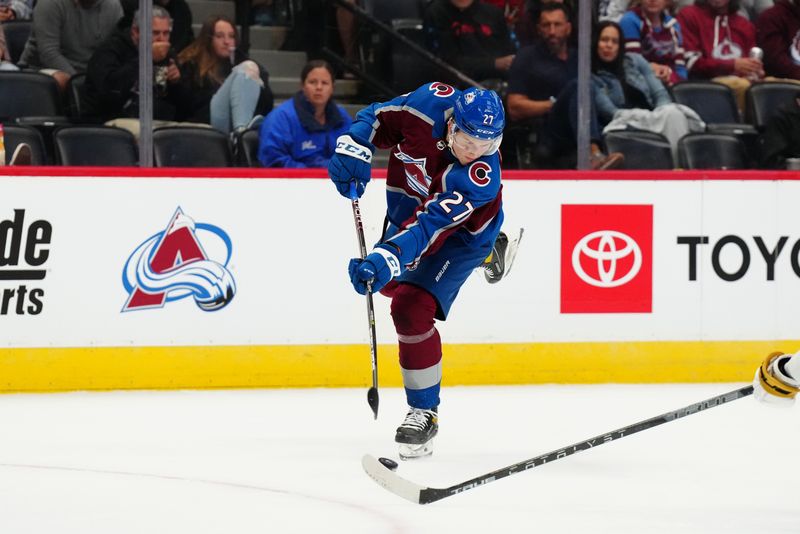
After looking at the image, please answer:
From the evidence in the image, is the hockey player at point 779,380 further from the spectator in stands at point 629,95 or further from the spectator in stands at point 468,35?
the spectator in stands at point 468,35

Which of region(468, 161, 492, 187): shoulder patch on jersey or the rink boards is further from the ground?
region(468, 161, 492, 187): shoulder patch on jersey

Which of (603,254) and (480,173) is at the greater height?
(480,173)

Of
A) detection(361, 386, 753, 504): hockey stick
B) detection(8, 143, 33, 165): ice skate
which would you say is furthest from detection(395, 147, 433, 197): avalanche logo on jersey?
detection(8, 143, 33, 165): ice skate

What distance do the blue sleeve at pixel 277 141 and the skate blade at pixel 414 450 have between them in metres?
2.04

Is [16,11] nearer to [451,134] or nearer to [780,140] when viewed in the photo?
[451,134]

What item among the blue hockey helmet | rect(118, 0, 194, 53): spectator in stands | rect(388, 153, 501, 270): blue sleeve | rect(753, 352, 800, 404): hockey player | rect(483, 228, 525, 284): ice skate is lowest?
rect(483, 228, 525, 284): ice skate

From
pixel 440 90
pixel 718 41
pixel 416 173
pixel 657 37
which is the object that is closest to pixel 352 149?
pixel 416 173

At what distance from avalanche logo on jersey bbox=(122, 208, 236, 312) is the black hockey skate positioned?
1542 mm

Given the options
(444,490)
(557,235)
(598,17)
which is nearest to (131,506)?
(444,490)

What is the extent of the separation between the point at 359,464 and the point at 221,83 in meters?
2.63

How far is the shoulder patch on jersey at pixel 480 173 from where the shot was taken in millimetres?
3977

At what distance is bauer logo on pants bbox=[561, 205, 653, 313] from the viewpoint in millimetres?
5797

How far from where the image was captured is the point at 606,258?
5.81 metres

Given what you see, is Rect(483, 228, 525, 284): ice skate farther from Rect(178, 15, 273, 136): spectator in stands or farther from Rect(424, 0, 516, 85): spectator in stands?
Rect(424, 0, 516, 85): spectator in stands
